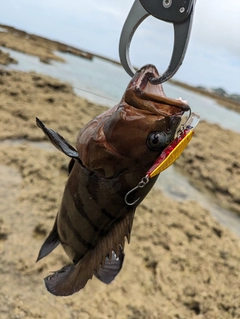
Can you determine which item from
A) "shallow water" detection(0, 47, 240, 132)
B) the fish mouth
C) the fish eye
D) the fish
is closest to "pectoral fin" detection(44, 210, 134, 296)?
the fish

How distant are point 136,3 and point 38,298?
7.48 ft

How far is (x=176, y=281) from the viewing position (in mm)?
3201

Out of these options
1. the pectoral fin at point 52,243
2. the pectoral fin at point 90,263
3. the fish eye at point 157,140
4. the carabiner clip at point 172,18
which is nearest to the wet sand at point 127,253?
the pectoral fin at point 52,243

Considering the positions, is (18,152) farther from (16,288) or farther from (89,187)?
(89,187)

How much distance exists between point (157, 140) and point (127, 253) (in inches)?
92.1

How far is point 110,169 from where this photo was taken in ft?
4.44

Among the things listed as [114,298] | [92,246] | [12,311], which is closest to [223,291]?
[114,298]

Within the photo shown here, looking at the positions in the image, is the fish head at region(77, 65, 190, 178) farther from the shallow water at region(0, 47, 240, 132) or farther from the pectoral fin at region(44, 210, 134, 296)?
the shallow water at region(0, 47, 240, 132)

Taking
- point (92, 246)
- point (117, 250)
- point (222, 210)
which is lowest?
point (222, 210)

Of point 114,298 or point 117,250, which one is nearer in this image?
point 117,250

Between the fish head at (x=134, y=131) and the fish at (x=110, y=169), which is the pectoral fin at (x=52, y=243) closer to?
the fish at (x=110, y=169)

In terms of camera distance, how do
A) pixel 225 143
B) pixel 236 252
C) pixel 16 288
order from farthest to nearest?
pixel 225 143, pixel 236 252, pixel 16 288

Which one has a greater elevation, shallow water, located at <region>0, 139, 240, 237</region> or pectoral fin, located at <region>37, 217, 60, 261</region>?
pectoral fin, located at <region>37, 217, 60, 261</region>

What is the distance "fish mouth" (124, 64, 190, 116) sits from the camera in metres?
1.14
